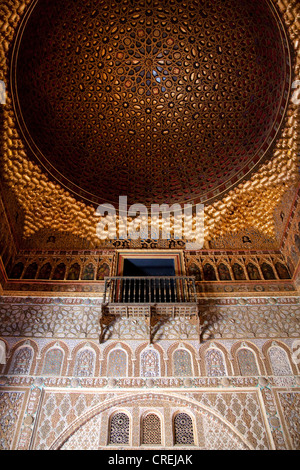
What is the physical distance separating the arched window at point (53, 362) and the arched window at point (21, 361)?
30 centimetres

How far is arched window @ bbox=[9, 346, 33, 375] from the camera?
6207 mm

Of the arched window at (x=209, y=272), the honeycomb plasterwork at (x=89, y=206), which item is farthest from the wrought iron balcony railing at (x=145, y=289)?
the honeycomb plasterwork at (x=89, y=206)

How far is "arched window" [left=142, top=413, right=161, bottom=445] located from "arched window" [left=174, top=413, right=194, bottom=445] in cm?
29

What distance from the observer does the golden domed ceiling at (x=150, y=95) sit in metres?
7.34

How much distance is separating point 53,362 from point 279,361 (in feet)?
13.7

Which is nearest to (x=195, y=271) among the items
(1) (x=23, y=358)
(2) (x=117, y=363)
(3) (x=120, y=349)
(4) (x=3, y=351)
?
(3) (x=120, y=349)

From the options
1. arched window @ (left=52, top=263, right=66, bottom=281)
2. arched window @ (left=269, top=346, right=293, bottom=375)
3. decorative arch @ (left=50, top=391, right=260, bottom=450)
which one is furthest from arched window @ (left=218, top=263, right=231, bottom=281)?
arched window @ (left=52, top=263, right=66, bottom=281)

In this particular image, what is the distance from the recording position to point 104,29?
25.9ft

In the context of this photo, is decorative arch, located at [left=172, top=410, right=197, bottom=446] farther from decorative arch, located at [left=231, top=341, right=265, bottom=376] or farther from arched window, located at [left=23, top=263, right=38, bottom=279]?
arched window, located at [left=23, top=263, right=38, bottom=279]

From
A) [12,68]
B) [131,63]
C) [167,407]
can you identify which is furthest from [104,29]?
[167,407]
